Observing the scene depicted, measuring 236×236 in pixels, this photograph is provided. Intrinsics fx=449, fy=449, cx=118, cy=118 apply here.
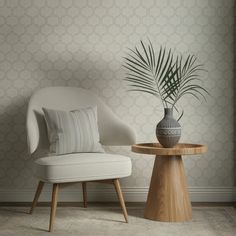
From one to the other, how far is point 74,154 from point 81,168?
26cm

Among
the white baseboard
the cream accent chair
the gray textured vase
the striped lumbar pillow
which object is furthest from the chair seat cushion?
the white baseboard

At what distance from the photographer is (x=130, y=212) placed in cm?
319

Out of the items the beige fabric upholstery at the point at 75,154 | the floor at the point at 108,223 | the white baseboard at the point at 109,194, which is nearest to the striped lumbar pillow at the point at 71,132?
the beige fabric upholstery at the point at 75,154

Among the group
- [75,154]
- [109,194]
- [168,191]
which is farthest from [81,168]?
[109,194]

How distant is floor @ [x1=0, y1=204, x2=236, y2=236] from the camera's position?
8.73 feet

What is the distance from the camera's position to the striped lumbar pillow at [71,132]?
303cm

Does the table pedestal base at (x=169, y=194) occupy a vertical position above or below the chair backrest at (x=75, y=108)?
below

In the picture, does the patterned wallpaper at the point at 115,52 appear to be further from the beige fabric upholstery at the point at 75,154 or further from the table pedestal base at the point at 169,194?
the table pedestal base at the point at 169,194

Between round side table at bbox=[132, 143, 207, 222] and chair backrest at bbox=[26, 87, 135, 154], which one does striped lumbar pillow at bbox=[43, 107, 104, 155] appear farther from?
round side table at bbox=[132, 143, 207, 222]

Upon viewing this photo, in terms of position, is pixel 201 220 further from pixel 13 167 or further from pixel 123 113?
pixel 13 167

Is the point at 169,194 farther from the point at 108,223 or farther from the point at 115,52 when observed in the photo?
the point at 115,52

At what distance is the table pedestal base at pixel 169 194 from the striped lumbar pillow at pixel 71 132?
477 mm

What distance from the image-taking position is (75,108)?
334 cm

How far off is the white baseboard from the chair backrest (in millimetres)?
485
